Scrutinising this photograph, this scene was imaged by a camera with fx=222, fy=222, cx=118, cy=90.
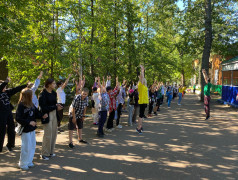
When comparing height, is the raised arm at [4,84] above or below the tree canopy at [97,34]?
below

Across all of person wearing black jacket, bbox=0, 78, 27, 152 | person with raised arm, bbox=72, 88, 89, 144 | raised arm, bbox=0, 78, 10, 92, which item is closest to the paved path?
person wearing black jacket, bbox=0, 78, 27, 152

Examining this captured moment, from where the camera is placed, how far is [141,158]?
206 inches

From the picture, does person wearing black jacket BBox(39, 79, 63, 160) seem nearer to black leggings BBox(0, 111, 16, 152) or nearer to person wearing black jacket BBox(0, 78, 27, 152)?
person wearing black jacket BBox(0, 78, 27, 152)

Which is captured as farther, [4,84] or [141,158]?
[4,84]

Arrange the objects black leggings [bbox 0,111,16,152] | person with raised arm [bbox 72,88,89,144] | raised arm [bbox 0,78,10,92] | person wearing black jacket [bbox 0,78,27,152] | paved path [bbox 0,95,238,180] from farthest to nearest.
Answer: person with raised arm [bbox 72,88,89,144] < black leggings [bbox 0,111,16,152] < person wearing black jacket [bbox 0,78,27,152] < raised arm [bbox 0,78,10,92] < paved path [bbox 0,95,238,180]

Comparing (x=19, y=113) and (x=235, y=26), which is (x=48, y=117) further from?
(x=235, y=26)

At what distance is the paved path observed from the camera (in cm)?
429

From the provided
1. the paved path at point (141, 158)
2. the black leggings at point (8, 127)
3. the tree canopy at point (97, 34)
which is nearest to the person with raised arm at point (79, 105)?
the paved path at point (141, 158)

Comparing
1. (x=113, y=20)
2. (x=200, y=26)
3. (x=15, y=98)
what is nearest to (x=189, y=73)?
(x=200, y=26)

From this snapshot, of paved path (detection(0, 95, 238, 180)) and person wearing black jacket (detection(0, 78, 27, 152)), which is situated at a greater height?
person wearing black jacket (detection(0, 78, 27, 152))

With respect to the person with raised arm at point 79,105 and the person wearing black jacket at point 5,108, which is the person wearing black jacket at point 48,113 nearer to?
the person wearing black jacket at point 5,108

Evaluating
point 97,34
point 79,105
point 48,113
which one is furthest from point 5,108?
point 97,34

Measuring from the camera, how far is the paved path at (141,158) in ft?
14.1

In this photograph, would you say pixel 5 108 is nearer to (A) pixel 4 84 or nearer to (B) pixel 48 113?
(A) pixel 4 84
